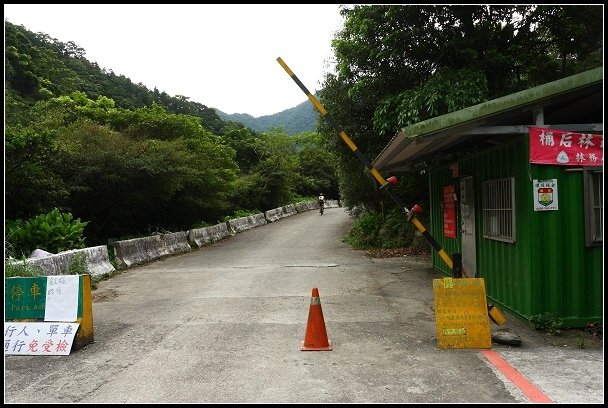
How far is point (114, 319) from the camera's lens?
791 centimetres

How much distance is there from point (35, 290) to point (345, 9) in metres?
10.8

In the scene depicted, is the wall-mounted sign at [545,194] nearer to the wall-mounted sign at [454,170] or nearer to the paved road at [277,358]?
the paved road at [277,358]

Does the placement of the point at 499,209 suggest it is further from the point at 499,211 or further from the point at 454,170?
the point at 454,170

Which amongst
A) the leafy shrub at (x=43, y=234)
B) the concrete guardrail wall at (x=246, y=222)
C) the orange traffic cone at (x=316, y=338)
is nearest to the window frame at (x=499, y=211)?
the orange traffic cone at (x=316, y=338)

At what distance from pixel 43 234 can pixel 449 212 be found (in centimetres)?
918

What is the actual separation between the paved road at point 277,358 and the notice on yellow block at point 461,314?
19 centimetres

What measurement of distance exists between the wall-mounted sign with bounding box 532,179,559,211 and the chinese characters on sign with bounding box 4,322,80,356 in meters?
5.98

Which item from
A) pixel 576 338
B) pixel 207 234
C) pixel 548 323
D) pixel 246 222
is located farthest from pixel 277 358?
pixel 246 222

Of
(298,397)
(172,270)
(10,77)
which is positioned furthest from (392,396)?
(10,77)

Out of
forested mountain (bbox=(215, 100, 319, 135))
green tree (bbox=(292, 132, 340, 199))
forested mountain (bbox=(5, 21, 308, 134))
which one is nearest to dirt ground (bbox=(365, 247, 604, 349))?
forested mountain (bbox=(5, 21, 308, 134))

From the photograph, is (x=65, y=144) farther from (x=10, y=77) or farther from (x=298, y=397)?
(x=10, y=77)

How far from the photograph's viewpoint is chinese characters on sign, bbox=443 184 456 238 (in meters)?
10.3

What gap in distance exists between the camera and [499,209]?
25.6 feet

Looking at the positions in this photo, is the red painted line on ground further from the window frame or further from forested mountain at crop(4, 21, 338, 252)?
forested mountain at crop(4, 21, 338, 252)
